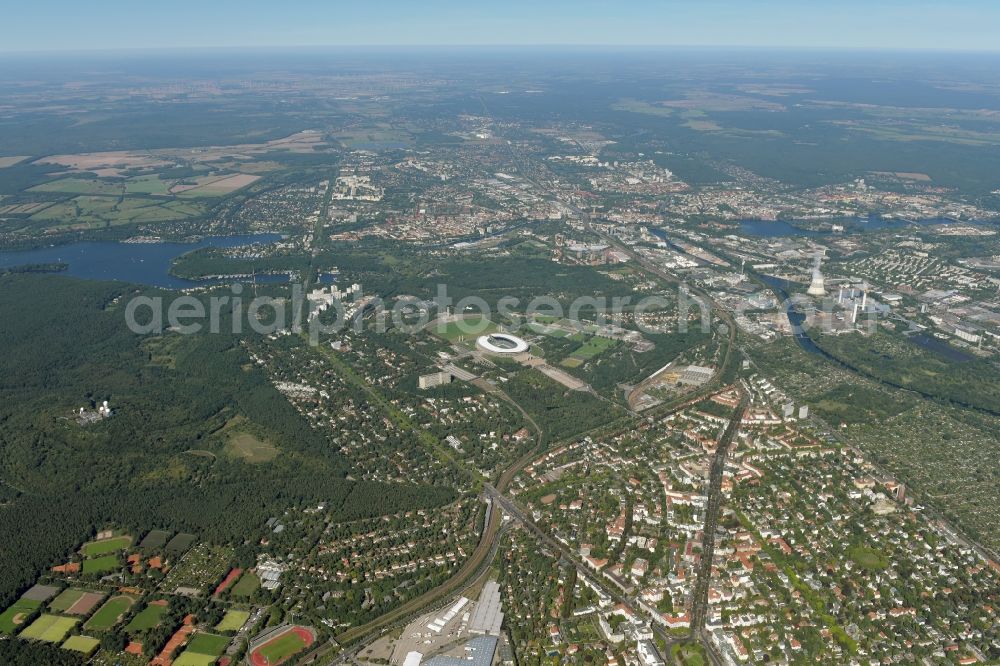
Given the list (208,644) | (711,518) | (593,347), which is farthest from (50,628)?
(593,347)

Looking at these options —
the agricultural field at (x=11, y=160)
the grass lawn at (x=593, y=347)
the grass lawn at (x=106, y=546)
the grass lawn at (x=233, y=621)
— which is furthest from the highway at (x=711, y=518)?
the agricultural field at (x=11, y=160)

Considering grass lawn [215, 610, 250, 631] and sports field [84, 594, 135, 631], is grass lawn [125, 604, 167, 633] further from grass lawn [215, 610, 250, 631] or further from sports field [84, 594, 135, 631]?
grass lawn [215, 610, 250, 631]

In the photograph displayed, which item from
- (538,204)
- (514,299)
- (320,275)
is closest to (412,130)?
(538,204)

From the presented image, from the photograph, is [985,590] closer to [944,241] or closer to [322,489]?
[322,489]

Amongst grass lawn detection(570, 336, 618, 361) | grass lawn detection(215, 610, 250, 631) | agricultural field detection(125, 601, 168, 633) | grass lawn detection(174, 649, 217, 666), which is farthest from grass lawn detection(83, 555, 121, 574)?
grass lawn detection(570, 336, 618, 361)

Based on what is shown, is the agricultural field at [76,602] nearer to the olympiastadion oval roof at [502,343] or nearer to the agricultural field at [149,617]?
the agricultural field at [149,617]
